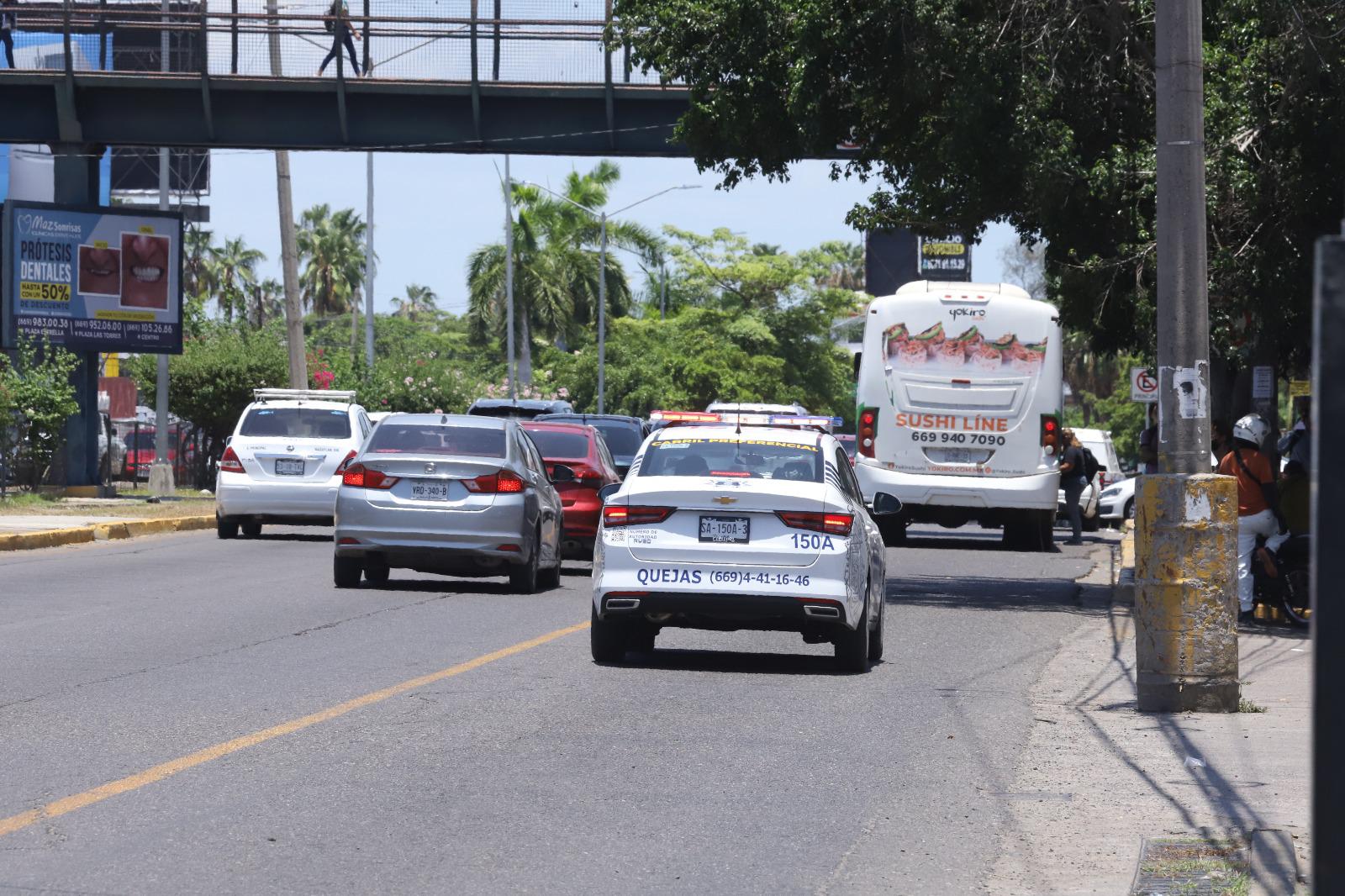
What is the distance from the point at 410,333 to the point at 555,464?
293 ft

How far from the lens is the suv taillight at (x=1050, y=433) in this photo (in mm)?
25906

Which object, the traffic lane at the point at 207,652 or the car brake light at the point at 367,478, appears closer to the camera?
the traffic lane at the point at 207,652

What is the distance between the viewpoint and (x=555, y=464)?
2167 cm

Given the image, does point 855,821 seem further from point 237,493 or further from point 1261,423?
point 237,493

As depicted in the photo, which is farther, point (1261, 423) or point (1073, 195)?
point (1073, 195)

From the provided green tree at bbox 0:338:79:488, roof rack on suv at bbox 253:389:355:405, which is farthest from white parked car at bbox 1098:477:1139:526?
green tree at bbox 0:338:79:488

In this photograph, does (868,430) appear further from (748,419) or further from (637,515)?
(637,515)

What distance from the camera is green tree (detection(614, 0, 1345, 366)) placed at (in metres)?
17.6

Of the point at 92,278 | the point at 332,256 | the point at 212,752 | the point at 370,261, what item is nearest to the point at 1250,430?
the point at 212,752

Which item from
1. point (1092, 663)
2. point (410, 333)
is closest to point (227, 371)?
point (1092, 663)

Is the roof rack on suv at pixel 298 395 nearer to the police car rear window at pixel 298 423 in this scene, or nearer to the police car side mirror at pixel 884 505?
the police car rear window at pixel 298 423

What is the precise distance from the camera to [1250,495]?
1673cm

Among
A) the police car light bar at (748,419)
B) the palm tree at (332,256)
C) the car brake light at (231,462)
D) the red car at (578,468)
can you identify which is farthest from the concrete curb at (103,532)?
the palm tree at (332,256)

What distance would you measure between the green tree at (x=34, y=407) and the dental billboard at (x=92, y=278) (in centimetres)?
91
